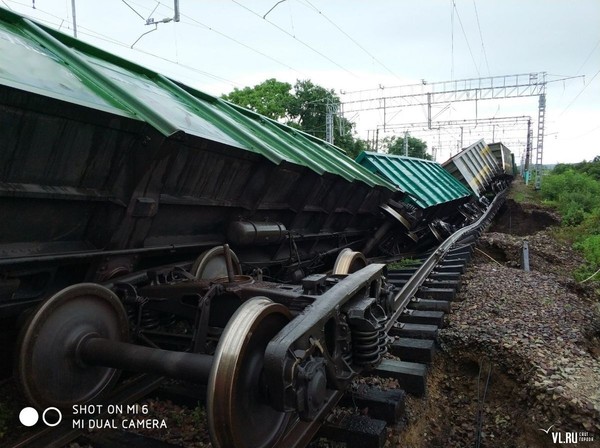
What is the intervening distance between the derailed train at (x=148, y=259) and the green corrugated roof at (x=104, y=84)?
0.6 inches

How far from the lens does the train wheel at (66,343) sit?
214 cm

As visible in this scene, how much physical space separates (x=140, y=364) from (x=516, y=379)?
7.87 feet

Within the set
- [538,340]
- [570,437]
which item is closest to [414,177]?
[538,340]

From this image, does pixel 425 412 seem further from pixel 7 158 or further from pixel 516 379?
pixel 7 158

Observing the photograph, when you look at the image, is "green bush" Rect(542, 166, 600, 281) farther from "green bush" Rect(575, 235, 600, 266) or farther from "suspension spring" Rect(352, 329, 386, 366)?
"suspension spring" Rect(352, 329, 386, 366)

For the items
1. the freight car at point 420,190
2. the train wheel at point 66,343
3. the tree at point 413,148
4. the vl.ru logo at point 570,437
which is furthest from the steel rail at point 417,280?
the tree at point 413,148

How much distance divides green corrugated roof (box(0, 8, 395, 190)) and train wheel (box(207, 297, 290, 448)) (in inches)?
48.3

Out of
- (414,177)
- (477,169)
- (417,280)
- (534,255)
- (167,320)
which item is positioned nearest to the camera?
(167,320)

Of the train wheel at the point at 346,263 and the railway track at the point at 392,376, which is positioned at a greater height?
the train wheel at the point at 346,263

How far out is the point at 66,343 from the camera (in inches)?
92.4

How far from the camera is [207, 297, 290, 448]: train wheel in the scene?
5.71 ft

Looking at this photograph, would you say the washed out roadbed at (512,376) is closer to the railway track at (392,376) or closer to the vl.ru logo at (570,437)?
the vl.ru logo at (570,437)

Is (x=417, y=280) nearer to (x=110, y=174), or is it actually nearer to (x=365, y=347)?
(x=365, y=347)

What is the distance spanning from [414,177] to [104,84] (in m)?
7.36
